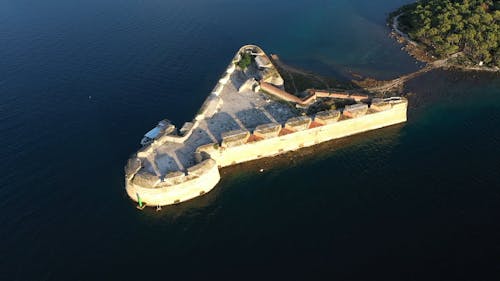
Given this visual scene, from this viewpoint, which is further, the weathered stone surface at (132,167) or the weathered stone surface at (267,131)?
the weathered stone surface at (267,131)

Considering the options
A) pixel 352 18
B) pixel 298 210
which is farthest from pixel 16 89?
pixel 352 18

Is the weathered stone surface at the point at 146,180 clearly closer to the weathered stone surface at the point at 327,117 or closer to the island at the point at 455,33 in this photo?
the weathered stone surface at the point at 327,117

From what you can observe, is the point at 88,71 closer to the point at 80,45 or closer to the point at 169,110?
the point at 80,45

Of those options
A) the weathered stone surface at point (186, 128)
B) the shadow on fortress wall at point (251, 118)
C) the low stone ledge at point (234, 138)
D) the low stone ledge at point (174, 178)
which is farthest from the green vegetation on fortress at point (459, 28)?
the low stone ledge at point (174, 178)

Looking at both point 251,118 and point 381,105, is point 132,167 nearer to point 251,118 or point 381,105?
point 251,118

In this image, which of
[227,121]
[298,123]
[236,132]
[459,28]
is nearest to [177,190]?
[236,132]

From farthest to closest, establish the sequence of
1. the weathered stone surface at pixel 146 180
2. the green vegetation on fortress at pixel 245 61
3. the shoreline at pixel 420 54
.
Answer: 1. the shoreline at pixel 420 54
2. the green vegetation on fortress at pixel 245 61
3. the weathered stone surface at pixel 146 180
